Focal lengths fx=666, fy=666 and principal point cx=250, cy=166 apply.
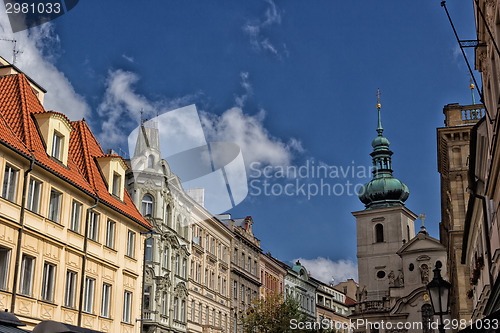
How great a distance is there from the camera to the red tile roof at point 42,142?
24.3 metres

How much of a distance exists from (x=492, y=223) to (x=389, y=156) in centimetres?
7368

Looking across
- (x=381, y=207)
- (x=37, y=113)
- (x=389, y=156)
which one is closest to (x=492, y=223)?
(x=37, y=113)

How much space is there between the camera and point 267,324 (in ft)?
159

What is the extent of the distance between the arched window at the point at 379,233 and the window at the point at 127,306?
5768 cm

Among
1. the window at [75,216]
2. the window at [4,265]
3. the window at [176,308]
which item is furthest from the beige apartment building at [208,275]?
the window at [4,265]

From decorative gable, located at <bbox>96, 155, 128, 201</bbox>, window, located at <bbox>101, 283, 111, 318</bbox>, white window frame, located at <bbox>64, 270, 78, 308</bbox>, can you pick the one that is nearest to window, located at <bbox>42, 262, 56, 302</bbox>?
white window frame, located at <bbox>64, 270, 78, 308</bbox>

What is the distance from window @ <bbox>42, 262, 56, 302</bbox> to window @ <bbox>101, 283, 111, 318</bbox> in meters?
3.73

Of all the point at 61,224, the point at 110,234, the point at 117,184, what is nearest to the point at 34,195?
the point at 61,224

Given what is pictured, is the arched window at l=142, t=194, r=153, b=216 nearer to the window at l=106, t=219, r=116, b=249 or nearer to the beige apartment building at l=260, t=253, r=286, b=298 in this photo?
the window at l=106, t=219, r=116, b=249

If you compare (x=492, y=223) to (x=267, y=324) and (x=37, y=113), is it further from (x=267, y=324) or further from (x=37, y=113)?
(x=267, y=324)

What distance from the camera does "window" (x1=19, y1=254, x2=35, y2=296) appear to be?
23.0m

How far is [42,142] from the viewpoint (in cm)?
2572

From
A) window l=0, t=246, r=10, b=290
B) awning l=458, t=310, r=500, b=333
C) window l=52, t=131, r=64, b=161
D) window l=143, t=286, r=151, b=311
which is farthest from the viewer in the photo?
window l=143, t=286, r=151, b=311

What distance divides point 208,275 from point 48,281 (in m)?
28.9
